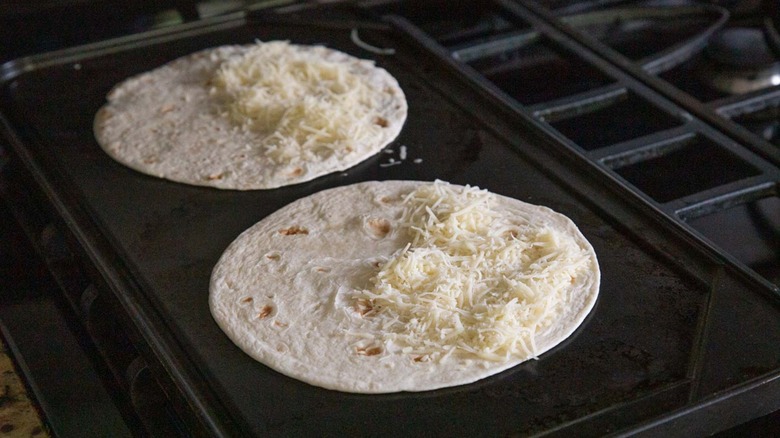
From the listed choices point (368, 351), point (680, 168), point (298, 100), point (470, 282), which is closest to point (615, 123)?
point (680, 168)

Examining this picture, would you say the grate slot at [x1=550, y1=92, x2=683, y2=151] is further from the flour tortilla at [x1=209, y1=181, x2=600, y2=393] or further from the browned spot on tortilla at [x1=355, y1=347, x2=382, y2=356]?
the browned spot on tortilla at [x1=355, y1=347, x2=382, y2=356]

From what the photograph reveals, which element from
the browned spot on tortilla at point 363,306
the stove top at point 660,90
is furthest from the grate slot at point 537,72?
the browned spot on tortilla at point 363,306

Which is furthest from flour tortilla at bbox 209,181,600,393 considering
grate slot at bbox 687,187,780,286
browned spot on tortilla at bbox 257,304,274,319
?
grate slot at bbox 687,187,780,286

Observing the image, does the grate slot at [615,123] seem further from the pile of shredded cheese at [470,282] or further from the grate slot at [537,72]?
the pile of shredded cheese at [470,282]

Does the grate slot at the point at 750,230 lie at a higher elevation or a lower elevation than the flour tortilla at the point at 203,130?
lower

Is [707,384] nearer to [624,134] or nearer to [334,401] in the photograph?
[334,401]

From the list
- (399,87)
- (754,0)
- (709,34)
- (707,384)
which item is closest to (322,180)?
(399,87)

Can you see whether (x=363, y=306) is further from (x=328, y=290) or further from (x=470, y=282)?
(x=470, y=282)
